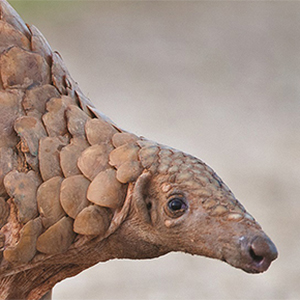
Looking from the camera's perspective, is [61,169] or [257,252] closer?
[257,252]

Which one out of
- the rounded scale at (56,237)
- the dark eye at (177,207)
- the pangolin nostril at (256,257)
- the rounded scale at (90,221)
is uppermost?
the dark eye at (177,207)

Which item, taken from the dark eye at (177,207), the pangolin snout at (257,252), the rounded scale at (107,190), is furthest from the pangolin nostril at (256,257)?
the rounded scale at (107,190)

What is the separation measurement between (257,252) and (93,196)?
30 cm

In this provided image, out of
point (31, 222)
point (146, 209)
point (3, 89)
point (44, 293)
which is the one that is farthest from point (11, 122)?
point (44, 293)

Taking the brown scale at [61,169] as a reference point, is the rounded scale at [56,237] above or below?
below

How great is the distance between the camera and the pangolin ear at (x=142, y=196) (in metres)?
0.97

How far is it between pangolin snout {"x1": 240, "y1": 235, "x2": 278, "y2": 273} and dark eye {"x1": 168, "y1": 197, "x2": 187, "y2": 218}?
123 mm

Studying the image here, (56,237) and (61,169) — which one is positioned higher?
(61,169)

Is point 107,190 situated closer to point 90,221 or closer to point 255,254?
point 90,221

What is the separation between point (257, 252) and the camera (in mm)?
902

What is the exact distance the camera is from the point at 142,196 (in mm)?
976

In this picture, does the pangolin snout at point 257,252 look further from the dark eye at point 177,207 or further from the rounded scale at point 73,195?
the rounded scale at point 73,195

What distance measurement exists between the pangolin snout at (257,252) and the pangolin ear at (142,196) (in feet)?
0.60

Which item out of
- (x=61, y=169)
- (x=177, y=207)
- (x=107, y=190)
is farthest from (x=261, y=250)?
(x=61, y=169)
